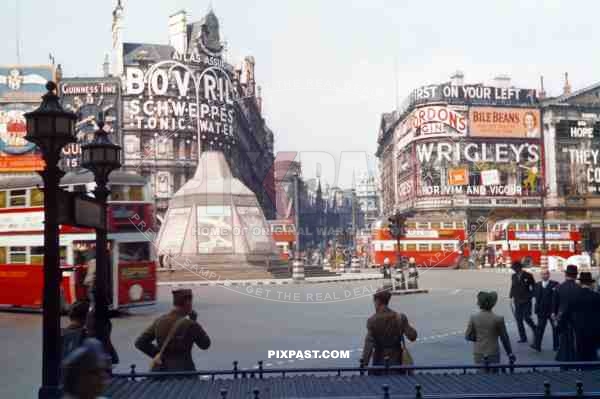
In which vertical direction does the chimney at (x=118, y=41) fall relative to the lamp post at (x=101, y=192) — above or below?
above

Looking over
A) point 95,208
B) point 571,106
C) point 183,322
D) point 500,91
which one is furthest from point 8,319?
point 571,106

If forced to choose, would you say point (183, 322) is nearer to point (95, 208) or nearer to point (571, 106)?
point (95, 208)

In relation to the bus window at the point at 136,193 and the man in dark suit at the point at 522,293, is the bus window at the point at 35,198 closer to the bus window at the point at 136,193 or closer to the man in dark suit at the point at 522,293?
the bus window at the point at 136,193

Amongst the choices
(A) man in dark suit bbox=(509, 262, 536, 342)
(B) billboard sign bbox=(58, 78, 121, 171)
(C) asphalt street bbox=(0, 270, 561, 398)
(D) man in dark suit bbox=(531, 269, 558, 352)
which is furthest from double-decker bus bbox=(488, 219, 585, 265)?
(D) man in dark suit bbox=(531, 269, 558, 352)

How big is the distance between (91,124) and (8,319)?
1587 inches

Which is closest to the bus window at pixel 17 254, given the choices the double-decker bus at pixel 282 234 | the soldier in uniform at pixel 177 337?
the soldier in uniform at pixel 177 337

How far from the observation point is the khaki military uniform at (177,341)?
18.7ft

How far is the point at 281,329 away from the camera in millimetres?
15031

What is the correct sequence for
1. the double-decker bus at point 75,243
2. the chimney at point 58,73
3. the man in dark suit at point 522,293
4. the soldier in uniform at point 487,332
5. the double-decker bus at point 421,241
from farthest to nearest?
1. the chimney at point 58,73
2. the double-decker bus at point 421,241
3. the double-decker bus at point 75,243
4. the man in dark suit at point 522,293
5. the soldier in uniform at point 487,332

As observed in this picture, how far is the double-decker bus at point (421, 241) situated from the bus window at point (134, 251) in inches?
1122

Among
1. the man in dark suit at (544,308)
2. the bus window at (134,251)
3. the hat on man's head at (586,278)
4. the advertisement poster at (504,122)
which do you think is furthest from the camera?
the advertisement poster at (504,122)

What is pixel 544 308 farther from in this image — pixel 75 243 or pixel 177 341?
pixel 75 243

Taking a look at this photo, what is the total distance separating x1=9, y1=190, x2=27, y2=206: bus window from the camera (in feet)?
61.6

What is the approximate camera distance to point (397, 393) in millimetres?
4020
